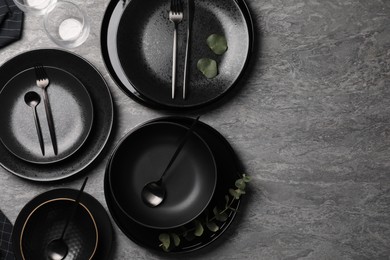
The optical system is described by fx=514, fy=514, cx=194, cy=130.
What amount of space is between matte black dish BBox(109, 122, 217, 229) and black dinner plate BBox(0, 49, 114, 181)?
59mm

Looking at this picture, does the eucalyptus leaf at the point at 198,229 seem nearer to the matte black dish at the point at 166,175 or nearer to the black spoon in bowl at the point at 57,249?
the matte black dish at the point at 166,175

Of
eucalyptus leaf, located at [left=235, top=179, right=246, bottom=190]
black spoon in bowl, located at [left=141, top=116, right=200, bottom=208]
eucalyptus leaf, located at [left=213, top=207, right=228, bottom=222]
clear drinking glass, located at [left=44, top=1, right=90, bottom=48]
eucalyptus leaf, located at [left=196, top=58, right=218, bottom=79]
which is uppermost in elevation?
clear drinking glass, located at [left=44, top=1, right=90, bottom=48]

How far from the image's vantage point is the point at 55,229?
3.43ft

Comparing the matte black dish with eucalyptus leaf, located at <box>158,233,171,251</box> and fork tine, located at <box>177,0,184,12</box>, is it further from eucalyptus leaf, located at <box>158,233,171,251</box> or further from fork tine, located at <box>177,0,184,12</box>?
fork tine, located at <box>177,0,184,12</box>

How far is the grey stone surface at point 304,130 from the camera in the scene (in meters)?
1.06

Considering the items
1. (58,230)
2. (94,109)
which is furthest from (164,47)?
(58,230)

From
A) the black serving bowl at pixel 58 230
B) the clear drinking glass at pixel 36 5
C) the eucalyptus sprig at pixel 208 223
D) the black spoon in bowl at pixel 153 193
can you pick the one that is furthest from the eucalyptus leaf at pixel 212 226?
the clear drinking glass at pixel 36 5

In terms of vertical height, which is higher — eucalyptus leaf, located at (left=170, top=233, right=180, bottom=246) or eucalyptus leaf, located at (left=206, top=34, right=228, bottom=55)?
eucalyptus leaf, located at (left=206, top=34, right=228, bottom=55)

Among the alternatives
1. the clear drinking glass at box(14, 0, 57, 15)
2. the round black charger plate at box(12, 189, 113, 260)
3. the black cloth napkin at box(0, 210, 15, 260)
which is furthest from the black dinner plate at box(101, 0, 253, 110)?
the black cloth napkin at box(0, 210, 15, 260)

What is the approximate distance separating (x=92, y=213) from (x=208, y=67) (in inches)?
14.8

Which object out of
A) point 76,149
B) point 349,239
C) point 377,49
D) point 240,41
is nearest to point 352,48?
point 377,49

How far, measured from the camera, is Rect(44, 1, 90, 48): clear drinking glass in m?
1.04

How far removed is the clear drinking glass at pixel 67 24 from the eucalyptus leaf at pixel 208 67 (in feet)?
0.79

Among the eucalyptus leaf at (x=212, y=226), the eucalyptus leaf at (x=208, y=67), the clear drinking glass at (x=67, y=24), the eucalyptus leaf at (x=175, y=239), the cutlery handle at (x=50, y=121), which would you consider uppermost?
the clear drinking glass at (x=67, y=24)
